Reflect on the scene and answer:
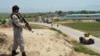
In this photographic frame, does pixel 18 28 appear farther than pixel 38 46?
No

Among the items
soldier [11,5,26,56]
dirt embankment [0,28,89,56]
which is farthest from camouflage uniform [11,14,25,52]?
dirt embankment [0,28,89,56]

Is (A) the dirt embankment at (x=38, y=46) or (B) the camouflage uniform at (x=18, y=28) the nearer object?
(B) the camouflage uniform at (x=18, y=28)

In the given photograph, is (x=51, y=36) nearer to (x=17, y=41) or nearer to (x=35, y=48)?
(x=35, y=48)

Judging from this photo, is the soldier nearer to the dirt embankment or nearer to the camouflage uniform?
the camouflage uniform

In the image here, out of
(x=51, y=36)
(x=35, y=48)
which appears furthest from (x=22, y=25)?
(x=51, y=36)

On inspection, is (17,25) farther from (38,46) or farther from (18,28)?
(38,46)

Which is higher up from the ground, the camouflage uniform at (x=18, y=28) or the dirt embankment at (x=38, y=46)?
the camouflage uniform at (x=18, y=28)

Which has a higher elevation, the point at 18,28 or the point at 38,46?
the point at 18,28

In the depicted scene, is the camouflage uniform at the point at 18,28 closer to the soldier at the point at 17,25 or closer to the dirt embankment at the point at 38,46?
the soldier at the point at 17,25

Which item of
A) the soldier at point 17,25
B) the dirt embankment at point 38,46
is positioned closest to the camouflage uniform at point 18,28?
the soldier at point 17,25

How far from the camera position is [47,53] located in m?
12.4

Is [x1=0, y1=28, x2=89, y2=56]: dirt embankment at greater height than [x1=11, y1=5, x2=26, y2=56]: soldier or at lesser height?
lesser

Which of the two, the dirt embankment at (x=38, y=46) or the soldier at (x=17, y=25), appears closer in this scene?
the soldier at (x=17, y=25)

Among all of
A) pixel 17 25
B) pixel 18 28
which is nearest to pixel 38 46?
pixel 18 28
